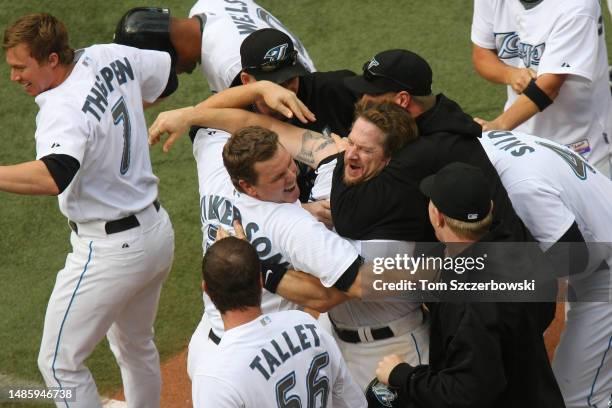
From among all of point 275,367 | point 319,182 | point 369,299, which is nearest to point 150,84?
point 319,182

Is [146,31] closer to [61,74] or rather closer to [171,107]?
[61,74]

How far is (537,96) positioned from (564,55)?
0.24 m

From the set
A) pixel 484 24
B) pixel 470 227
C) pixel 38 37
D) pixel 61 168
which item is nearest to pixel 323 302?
pixel 470 227

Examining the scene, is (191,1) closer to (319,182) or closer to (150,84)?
(150,84)

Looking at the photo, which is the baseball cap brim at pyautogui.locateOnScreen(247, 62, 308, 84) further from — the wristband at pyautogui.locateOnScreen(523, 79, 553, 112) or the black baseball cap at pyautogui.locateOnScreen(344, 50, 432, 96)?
the wristband at pyautogui.locateOnScreen(523, 79, 553, 112)

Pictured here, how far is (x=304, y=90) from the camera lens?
4633mm

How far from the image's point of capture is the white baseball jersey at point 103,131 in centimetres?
419

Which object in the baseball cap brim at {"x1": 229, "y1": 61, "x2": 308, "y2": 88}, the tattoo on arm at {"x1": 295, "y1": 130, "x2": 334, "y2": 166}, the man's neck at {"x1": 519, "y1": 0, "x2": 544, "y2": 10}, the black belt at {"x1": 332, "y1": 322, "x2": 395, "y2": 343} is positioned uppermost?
the man's neck at {"x1": 519, "y1": 0, "x2": 544, "y2": 10}

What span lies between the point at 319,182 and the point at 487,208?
0.97m

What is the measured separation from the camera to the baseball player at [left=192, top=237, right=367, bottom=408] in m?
3.05

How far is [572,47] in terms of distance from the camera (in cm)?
486

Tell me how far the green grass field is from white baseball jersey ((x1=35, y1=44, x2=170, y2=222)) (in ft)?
4.24

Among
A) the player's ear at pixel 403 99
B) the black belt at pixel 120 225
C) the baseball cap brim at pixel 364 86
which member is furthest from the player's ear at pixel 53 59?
the player's ear at pixel 403 99

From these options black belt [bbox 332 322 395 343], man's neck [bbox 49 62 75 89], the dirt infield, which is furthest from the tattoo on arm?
the dirt infield
